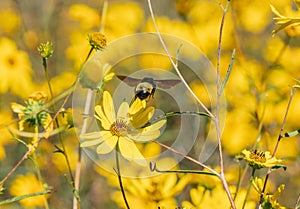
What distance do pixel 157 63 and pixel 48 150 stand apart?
35cm

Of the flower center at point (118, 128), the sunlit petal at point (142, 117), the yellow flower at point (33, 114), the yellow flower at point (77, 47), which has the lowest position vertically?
the flower center at point (118, 128)

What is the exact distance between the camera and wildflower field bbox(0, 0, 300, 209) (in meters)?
0.71

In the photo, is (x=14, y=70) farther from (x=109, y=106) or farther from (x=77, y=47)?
(x=109, y=106)

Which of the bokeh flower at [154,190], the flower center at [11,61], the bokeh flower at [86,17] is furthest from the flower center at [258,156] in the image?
the flower center at [11,61]

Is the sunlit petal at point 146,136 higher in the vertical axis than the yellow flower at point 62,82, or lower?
lower

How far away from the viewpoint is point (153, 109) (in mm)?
713

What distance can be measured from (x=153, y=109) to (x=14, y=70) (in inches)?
49.8

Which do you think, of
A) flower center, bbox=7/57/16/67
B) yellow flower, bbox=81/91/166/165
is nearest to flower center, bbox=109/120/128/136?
yellow flower, bbox=81/91/166/165

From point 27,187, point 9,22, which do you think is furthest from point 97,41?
point 9,22

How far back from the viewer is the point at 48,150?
145cm

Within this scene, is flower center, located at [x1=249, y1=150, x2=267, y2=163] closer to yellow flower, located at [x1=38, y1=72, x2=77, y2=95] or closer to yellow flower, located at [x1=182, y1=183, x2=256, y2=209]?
yellow flower, located at [x1=182, y1=183, x2=256, y2=209]

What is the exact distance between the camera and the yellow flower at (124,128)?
697 mm

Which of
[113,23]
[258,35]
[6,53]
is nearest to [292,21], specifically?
[113,23]

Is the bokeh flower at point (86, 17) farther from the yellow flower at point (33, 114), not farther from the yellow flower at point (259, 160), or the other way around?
the yellow flower at point (259, 160)
